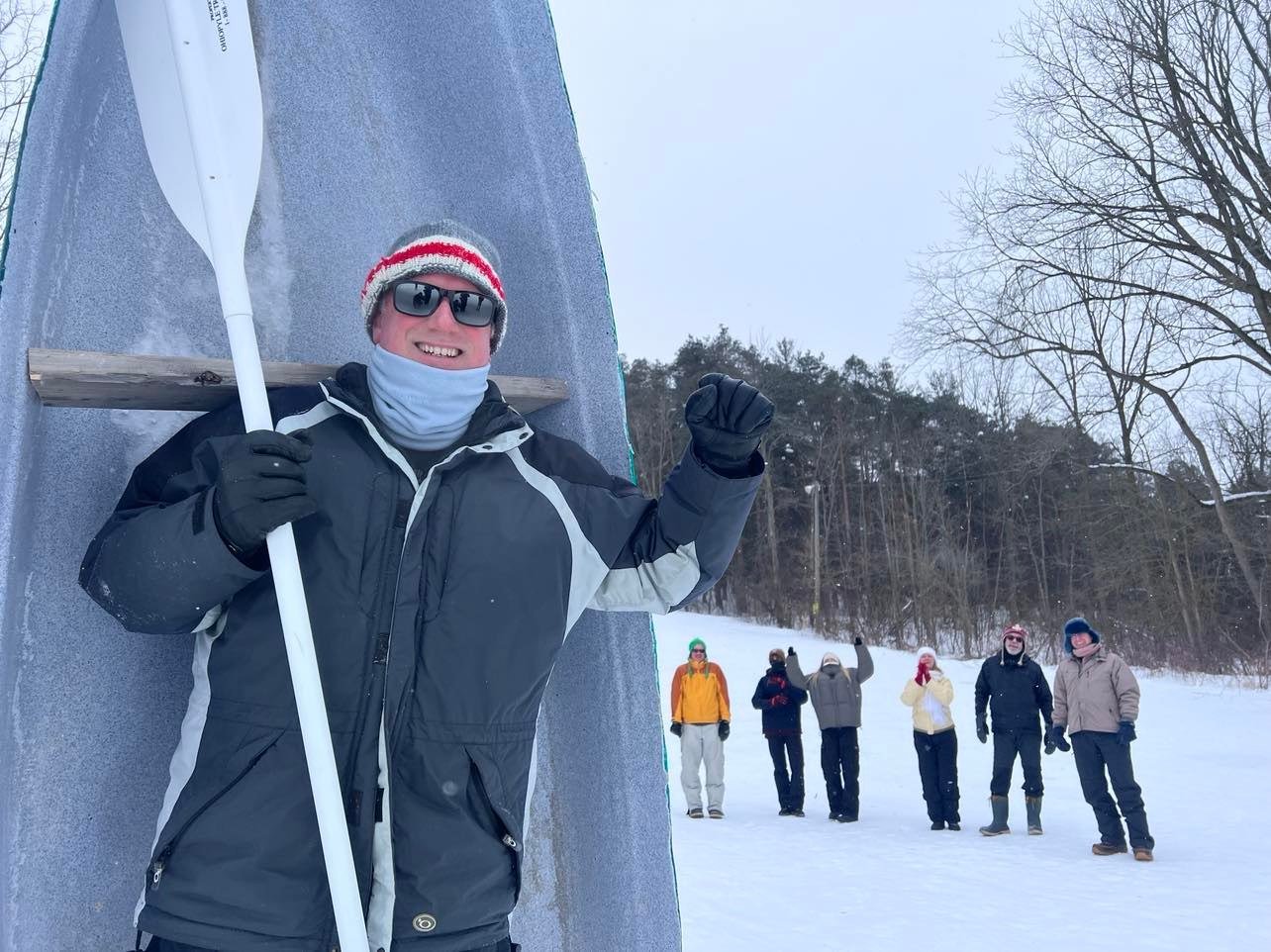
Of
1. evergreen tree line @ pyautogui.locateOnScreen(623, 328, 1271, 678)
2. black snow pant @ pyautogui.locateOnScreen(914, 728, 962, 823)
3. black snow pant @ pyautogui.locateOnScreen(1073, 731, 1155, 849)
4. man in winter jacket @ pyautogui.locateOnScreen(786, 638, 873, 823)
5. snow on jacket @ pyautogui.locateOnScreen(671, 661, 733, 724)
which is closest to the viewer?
black snow pant @ pyautogui.locateOnScreen(1073, 731, 1155, 849)

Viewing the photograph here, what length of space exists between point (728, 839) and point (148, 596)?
665 cm

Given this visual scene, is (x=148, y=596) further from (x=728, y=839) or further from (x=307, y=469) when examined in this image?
(x=728, y=839)

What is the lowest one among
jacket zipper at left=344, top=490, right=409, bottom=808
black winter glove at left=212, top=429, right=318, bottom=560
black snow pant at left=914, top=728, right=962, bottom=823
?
black snow pant at left=914, top=728, right=962, bottom=823

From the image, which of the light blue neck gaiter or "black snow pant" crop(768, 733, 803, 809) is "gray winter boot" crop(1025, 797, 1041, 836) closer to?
"black snow pant" crop(768, 733, 803, 809)


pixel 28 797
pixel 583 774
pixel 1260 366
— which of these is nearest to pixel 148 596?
pixel 28 797

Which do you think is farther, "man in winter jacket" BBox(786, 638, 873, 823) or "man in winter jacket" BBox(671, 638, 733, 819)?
"man in winter jacket" BBox(671, 638, 733, 819)

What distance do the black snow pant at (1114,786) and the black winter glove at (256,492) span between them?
659 cm

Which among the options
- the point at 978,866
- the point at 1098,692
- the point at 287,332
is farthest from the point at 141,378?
the point at 1098,692

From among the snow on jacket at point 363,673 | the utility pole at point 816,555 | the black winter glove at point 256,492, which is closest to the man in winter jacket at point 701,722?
the snow on jacket at point 363,673

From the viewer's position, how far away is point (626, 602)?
6.90ft

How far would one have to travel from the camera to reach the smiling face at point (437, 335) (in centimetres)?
188

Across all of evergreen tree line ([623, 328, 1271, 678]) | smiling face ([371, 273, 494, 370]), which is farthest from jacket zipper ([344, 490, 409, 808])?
evergreen tree line ([623, 328, 1271, 678])

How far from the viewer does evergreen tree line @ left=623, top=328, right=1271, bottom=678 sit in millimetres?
27578

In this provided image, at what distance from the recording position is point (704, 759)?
9148 millimetres
